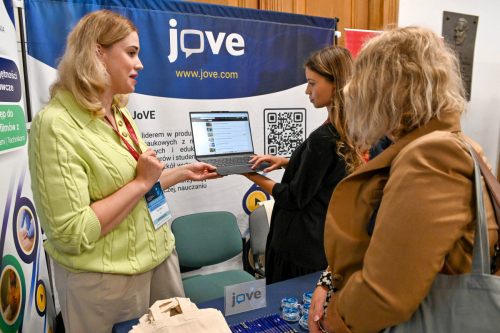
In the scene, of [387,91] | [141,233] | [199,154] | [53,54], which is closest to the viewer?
[387,91]

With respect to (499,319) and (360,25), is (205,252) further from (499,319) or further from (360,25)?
(360,25)

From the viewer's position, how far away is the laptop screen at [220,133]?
1953mm

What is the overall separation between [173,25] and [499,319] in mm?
2386

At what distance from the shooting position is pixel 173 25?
2422mm

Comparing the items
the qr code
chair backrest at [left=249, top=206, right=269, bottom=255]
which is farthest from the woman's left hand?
the qr code

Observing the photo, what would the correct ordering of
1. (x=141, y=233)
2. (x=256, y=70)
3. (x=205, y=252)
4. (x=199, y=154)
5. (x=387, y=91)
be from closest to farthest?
(x=387, y=91) < (x=141, y=233) < (x=199, y=154) < (x=205, y=252) < (x=256, y=70)

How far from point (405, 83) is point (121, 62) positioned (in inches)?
39.2

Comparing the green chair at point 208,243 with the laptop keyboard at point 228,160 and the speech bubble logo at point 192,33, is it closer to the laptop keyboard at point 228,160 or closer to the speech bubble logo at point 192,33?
the laptop keyboard at point 228,160

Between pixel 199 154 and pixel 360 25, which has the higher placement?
pixel 360 25

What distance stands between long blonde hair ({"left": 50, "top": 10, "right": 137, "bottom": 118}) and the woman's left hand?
1.93 feet

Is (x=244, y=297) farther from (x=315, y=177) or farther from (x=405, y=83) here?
(x=405, y=83)

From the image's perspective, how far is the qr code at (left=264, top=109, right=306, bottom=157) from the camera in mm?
2867

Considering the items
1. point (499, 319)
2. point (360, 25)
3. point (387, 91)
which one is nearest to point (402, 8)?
point (360, 25)

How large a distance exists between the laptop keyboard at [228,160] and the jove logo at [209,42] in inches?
37.2
